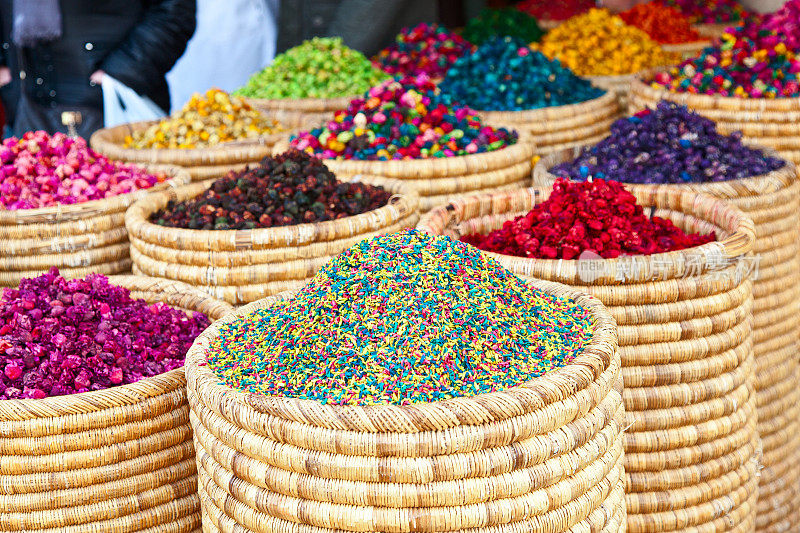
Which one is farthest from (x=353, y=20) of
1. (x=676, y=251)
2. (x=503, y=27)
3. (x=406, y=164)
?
(x=676, y=251)

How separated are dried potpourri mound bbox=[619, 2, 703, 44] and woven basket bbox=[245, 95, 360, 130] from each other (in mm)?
2260

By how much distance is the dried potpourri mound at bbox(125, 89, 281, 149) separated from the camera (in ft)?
9.99

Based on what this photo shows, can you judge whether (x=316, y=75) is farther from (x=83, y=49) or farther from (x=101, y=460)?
(x=101, y=460)

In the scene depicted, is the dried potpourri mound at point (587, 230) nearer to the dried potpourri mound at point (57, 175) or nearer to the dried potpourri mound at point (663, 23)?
the dried potpourri mound at point (57, 175)

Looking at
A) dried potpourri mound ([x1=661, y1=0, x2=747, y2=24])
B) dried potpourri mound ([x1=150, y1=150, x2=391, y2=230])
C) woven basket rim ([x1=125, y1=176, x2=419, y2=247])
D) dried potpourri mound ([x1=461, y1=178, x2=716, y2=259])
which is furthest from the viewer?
dried potpourri mound ([x1=661, y1=0, x2=747, y2=24])

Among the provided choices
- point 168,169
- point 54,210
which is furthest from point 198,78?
point 54,210

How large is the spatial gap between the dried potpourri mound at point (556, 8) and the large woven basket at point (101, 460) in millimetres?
4879

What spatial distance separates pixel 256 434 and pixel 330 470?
126 millimetres

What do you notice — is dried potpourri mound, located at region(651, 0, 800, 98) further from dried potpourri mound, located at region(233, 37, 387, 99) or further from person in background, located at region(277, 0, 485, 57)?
person in background, located at region(277, 0, 485, 57)

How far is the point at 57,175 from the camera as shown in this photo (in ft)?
8.32

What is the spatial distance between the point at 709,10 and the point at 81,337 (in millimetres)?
4898

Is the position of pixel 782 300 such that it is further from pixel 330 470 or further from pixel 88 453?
pixel 88 453

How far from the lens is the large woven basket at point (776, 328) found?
2.31 m

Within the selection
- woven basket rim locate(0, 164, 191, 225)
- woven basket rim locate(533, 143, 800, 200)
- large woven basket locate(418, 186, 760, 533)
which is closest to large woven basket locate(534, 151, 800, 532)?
woven basket rim locate(533, 143, 800, 200)
